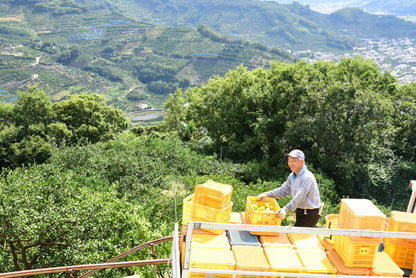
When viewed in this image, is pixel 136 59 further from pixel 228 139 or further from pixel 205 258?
pixel 205 258

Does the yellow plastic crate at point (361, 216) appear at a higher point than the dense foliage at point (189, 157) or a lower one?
higher

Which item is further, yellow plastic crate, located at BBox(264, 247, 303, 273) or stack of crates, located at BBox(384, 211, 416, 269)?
stack of crates, located at BBox(384, 211, 416, 269)

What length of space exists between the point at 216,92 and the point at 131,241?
54.1ft

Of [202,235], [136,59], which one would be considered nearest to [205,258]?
[202,235]

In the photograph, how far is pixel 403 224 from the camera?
486 centimetres

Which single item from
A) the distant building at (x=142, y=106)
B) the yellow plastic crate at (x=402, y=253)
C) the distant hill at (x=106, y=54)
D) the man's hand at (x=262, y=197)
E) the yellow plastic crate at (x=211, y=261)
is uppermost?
the man's hand at (x=262, y=197)

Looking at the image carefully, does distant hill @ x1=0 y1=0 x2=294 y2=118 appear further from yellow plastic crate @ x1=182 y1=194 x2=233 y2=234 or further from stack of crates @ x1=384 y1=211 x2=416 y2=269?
stack of crates @ x1=384 y1=211 x2=416 y2=269

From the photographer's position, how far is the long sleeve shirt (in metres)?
5.12

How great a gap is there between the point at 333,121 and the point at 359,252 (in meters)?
13.9

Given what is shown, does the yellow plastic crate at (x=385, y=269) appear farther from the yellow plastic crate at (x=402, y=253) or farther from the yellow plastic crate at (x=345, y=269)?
the yellow plastic crate at (x=402, y=253)

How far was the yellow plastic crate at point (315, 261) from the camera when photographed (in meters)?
4.05

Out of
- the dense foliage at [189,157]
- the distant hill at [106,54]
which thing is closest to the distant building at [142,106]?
the distant hill at [106,54]

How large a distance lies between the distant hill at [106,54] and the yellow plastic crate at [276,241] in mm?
100519

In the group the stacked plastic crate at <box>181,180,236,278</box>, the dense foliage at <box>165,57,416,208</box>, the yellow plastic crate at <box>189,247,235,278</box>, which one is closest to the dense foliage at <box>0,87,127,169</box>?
the dense foliage at <box>165,57,416,208</box>
